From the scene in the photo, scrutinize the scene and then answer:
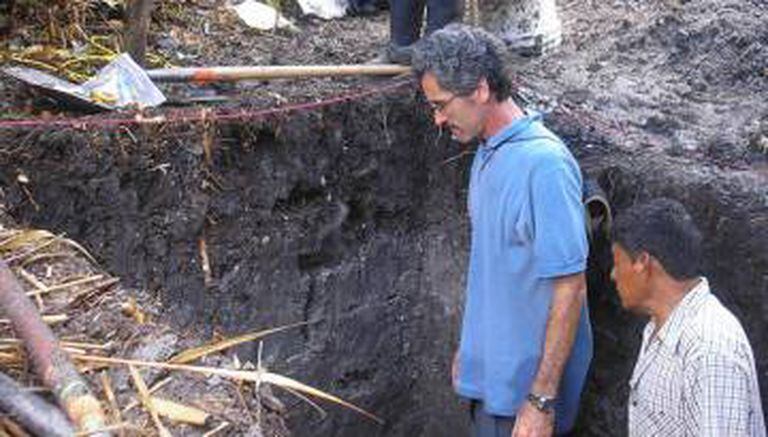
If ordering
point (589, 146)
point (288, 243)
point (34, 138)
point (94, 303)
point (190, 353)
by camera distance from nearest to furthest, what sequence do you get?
point (190, 353)
point (94, 303)
point (34, 138)
point (589, 146)
point (288, 243)

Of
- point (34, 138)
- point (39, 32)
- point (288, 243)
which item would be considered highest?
point (39, 32)

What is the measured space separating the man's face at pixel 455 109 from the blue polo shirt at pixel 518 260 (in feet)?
0.28

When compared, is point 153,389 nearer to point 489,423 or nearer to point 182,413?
point 182,413

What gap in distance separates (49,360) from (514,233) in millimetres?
1586

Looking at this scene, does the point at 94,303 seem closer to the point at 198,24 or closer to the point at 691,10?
the point at 198,24

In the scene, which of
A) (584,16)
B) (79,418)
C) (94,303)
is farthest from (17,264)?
(584,16)

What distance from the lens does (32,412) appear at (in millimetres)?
2045

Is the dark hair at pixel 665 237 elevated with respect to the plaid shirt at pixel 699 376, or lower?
elevated

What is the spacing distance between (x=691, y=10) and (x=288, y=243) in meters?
2.87

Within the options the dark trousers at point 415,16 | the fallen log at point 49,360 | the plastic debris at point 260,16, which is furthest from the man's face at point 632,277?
the plastic debris at point 260,16

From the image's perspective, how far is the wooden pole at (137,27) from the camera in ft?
15.0

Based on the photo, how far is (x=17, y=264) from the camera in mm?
2857

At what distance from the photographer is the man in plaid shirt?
2.54 m

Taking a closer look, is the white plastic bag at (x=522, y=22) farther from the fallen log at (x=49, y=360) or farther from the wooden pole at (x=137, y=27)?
the fallen log at (x=49, y=360)
